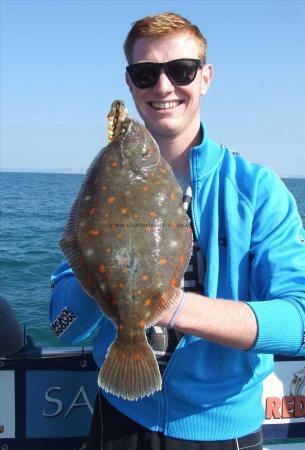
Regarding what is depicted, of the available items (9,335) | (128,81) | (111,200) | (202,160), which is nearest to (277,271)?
(202,160)

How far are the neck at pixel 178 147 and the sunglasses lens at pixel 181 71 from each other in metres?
0.31

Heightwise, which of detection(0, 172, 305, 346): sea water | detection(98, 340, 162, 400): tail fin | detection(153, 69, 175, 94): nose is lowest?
detection(0, 172, 305, 346): sea water

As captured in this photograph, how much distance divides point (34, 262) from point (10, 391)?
508 inches

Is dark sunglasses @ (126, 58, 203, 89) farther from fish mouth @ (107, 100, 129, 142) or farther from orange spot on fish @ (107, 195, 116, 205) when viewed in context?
orange spot on fish @ (107, 195, 116, 205)

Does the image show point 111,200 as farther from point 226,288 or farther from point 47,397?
point 47,397

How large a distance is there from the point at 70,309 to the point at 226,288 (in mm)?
846

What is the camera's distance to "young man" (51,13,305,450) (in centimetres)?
240

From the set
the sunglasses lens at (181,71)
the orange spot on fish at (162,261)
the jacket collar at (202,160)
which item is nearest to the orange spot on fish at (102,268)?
the orange spot on fish at (162,261)

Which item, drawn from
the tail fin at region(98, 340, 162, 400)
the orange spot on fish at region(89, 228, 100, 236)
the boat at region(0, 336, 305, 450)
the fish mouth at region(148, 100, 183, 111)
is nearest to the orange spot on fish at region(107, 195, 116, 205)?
the orange spot on fish at region(89, 228, 100, 236)

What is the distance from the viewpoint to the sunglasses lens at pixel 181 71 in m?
2.51

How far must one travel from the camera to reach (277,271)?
2275 millimetres

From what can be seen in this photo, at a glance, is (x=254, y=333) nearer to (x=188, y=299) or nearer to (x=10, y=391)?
(x=188, y=299)

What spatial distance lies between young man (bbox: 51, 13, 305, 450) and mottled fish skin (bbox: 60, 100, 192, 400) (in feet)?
1.15

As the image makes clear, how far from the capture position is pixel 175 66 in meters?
2.52
